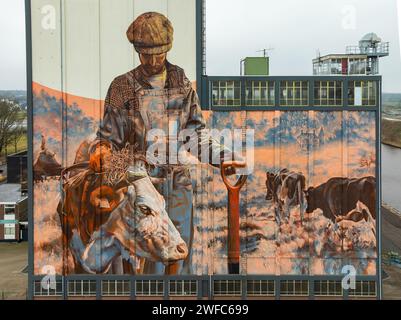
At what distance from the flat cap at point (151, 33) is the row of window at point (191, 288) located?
10380 millimetres

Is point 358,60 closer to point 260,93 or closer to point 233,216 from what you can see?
point 260,93

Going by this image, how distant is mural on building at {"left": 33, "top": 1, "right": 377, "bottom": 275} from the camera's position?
69.4 ft

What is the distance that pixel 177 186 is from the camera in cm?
2130

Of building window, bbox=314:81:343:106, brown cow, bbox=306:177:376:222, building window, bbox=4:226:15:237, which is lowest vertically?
building window, bbox=4:226:15:237

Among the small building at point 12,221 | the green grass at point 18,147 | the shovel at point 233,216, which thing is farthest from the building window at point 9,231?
the shovel at point 233,216

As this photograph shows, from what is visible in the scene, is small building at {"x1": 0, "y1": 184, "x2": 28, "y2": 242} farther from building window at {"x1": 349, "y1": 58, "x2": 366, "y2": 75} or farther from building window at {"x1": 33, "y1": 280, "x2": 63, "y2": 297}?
building window at {"x1": 349, "y1": 58, "x2": 366, "y2": 75}

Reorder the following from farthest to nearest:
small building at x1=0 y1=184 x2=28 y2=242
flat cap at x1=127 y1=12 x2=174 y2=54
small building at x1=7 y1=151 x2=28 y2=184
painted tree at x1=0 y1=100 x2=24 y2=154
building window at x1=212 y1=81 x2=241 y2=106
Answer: painted tree at x1=0 y1=100 x2=24 y2=154, small building at x1=7 y1=151 x2=28 y2=184, small building at x1=0 y1=184 x2=28 y2=242, building window at x1=212 y1=81 x2=241 y2=106, flat cap at x1=127 y1=12 x2=174 y2=54

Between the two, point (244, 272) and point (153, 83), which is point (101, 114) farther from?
point (244, 272)

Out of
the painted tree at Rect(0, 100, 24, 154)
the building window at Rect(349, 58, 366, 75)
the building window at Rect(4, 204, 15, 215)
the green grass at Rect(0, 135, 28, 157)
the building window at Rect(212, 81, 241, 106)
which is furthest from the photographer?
the painted tree at Rect(0, 100, 24, 154)

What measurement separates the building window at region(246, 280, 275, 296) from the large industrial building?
0.15 ft

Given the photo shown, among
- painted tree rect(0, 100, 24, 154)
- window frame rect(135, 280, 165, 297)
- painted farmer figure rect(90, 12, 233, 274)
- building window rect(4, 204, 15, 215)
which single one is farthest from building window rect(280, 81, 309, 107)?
painted tree rect(0, 100, 24, 154)

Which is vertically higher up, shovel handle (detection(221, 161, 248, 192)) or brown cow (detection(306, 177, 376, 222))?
shovel handle (detection(221, 161, 248, 192))

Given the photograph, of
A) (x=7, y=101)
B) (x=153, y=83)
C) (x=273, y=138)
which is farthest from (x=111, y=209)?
(x=7, y=101)
